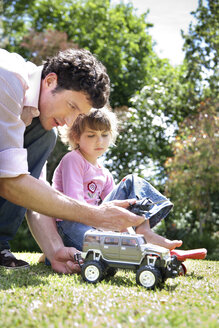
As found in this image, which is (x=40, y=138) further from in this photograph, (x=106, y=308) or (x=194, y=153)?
(x=194, y=153)

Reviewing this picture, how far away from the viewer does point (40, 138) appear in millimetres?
3432

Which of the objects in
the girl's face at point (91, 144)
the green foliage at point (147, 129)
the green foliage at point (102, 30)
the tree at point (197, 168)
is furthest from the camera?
the green foliage at point (102, 30)

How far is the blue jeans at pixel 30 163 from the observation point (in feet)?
11.0

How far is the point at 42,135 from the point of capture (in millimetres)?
3447

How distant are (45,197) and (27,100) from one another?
2.81 feet

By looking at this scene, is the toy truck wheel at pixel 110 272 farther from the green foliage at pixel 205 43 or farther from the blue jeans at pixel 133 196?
the green foliage at pixel 205 43

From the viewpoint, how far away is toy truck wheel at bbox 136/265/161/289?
232 cm

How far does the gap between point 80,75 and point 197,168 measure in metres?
6.18

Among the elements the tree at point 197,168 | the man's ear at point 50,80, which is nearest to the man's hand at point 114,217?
the man's ear at point 50,80

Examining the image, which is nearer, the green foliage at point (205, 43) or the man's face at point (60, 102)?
the man's face at point (60, 102)

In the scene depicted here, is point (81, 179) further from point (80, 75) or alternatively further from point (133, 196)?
point (80, 75)

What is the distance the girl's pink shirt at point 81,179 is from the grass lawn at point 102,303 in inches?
38.0

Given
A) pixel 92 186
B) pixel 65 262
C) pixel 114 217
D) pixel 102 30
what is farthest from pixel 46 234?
pixel 102 30

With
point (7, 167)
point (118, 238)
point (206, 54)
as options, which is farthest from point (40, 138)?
point (206, 54)
